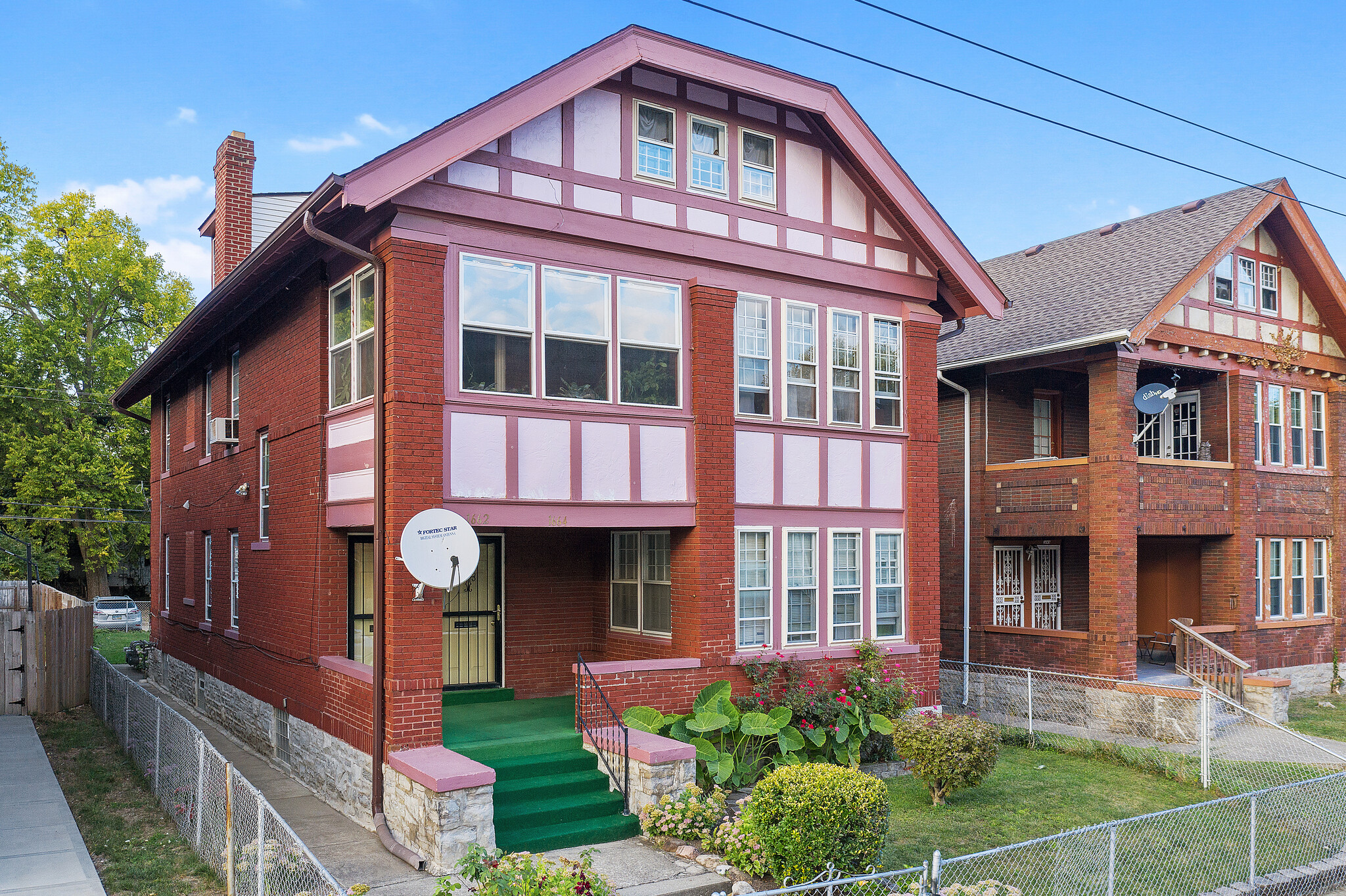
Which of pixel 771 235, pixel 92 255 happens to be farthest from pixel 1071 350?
pixel 92 255

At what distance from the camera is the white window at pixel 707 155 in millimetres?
13109

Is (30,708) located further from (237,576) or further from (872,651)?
(872,651)

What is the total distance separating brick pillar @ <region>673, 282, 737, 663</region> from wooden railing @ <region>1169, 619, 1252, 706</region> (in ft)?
30.6

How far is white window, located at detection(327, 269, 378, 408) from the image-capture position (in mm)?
11617

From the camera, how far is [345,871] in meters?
9.20

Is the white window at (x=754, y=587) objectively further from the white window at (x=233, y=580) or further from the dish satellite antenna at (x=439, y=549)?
the white window at (x=233, y=580)

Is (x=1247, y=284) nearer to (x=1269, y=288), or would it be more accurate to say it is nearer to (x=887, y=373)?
(x=1269, y=288)

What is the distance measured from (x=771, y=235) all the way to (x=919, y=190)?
2.46 m

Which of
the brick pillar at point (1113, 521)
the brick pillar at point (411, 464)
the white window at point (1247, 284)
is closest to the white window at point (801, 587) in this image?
the brick pillar at point (411, 464)

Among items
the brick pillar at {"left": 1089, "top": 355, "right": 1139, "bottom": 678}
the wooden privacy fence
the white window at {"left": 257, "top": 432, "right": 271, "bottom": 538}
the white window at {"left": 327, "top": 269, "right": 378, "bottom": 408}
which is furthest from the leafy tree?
the brick pillar at {"left": 1089, "top": 355, "right": 1139, "bottom": 678}

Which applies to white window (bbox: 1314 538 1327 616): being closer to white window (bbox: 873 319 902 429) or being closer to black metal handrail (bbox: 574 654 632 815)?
white window (bbox: 873 319 902 429)

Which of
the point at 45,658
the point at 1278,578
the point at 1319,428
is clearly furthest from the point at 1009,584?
the point at 45,658

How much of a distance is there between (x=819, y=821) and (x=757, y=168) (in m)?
8.63

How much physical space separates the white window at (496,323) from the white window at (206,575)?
1020 centimetres
